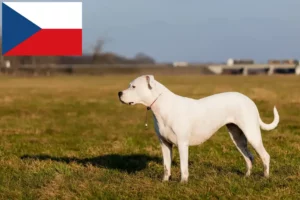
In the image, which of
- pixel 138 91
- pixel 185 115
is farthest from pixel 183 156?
pixel 138 91

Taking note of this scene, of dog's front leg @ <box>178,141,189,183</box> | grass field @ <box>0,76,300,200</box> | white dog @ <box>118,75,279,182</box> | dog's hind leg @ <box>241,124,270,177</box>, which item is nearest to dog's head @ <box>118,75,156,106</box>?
white dog @ <box>118,75,279,182</box>

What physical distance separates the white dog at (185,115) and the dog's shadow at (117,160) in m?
2.56

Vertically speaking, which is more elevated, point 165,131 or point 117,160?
point 165,131

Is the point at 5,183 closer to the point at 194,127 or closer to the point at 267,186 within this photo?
the point at 194,127

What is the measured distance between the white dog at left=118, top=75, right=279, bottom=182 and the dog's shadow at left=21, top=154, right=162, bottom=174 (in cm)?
256

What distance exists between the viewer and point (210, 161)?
12422 millimetres

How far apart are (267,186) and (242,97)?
76.3 inches

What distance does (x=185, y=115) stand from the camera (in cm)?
913

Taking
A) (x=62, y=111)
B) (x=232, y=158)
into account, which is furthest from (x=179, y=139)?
(x=62, y=111)

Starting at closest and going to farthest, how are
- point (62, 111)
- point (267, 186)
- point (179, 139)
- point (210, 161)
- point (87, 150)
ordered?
point (267, 186)
point (179, 139)
point (210, 161)
point (87, 150)
point (62, 111)

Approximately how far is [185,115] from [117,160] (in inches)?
163

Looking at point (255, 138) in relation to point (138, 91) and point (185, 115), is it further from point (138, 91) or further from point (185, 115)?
point (138, 91)

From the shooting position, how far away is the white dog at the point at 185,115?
9.01 m

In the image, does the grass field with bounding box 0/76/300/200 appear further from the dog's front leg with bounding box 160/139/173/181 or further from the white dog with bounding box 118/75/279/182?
the white dog with bounding box 118/75/279/182
